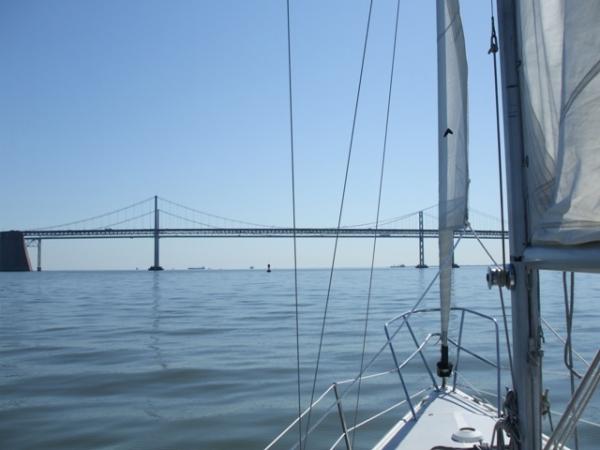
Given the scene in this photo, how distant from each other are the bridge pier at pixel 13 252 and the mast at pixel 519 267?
59937mm

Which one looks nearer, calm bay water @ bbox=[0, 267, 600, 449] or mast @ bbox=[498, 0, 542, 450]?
mast @ bbox=[498, 0, 542, 450]

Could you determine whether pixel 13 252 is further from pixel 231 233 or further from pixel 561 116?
pixel 561 116

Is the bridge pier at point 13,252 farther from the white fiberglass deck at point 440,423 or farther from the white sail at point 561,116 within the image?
the white sail at point 561,116

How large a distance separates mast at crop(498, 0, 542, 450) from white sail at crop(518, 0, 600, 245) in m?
0.03

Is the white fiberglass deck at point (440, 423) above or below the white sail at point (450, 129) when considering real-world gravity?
below

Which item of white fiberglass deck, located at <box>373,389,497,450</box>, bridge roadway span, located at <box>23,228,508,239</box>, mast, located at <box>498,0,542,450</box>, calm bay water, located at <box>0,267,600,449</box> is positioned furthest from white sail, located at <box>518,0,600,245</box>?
bridge roadway span, located at <box>23,228,508,239</box>

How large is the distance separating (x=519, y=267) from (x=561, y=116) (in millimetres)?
421

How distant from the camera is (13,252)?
57688 mm

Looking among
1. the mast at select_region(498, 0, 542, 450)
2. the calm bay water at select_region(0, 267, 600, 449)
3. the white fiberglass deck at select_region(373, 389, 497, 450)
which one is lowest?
the calm bay water at select_region(0, 267, 600, 449)

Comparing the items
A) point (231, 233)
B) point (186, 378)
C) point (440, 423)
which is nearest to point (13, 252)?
point (231, 233)

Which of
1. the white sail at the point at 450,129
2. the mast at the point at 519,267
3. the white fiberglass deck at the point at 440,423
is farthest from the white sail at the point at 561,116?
the white fiberglass deck at the point at 440,423

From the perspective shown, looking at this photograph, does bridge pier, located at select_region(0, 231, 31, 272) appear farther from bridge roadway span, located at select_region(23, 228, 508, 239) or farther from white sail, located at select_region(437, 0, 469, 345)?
white sail, located at select_region(437, 0, 469, 345)

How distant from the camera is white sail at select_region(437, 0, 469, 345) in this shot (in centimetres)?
238

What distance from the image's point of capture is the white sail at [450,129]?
7.80 feet
